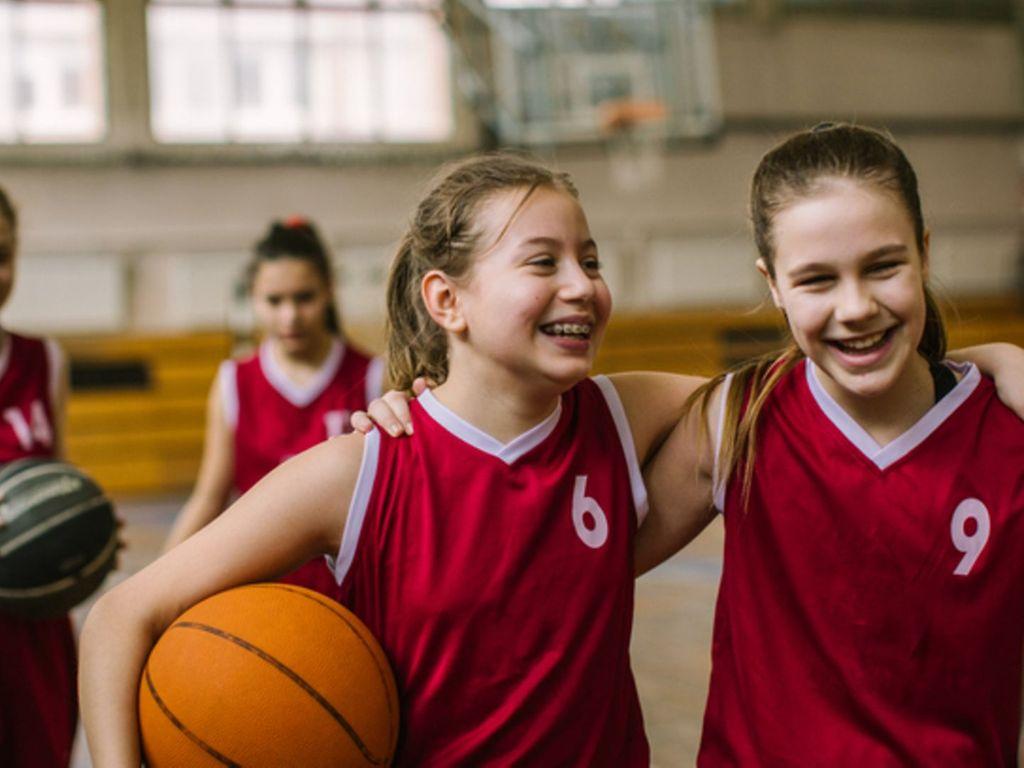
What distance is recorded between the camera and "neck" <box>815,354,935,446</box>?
167 cm

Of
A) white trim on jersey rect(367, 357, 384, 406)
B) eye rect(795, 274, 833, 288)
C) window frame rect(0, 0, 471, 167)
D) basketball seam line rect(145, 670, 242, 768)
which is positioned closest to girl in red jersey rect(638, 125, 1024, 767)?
eye rect(795, 274, 833, 288)

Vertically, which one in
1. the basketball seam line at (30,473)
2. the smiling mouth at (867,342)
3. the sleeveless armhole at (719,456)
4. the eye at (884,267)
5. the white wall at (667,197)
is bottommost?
the sleeveless armhole at (719,456)

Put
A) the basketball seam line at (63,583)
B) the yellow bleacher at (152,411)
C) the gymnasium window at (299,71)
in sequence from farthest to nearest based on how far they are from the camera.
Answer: the gymnasium window at (299,71) < the yellow bleacher at (152,411) < the basketball seam line at (63,583)

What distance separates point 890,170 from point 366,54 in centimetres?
857

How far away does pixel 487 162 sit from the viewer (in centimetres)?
182

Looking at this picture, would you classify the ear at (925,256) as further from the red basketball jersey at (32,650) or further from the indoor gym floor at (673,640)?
the red basketball jersey at (32,650)

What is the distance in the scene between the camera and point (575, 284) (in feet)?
5.40

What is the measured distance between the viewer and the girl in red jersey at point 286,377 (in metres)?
3.26

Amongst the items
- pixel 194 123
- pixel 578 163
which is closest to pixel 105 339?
pixel 194 123

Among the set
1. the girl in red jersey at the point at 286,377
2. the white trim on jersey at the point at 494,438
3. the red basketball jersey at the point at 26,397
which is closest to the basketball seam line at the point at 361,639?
the white trim on jersey at the point at 494,438

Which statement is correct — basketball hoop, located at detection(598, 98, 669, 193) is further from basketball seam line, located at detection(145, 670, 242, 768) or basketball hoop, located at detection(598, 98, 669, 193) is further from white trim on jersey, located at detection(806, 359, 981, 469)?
basketball seam line, located at detection(145, 670, 242, 768)

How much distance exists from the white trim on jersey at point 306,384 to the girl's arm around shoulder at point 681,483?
172cm

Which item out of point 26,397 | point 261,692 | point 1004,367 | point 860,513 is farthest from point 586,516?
point 26,397

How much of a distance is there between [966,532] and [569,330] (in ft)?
1.95
